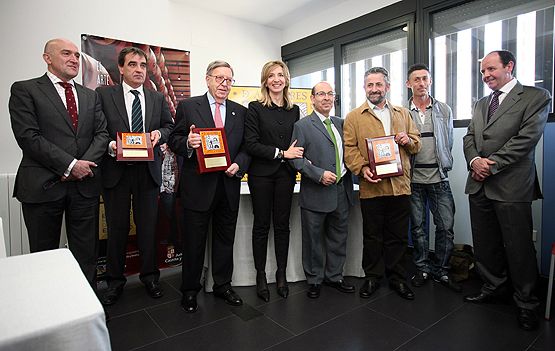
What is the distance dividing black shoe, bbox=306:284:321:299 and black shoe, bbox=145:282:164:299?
1118 millimetres

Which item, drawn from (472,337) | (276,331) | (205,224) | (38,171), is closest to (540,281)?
(472,337)

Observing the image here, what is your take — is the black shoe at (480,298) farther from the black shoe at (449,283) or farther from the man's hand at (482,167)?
the man's hand at (482,167)

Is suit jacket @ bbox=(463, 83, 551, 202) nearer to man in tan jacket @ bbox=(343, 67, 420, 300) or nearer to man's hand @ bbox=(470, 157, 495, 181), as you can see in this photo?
man's hand @ bbox=(470, 157, 495, 181)

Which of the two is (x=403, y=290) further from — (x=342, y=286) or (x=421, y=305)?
(x=342, y=286)

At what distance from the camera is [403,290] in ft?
8.00

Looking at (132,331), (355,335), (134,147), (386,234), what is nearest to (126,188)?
(134,147)

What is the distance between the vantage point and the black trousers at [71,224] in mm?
2053

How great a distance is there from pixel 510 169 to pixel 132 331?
8.29 ft

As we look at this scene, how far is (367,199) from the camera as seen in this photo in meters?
2.47

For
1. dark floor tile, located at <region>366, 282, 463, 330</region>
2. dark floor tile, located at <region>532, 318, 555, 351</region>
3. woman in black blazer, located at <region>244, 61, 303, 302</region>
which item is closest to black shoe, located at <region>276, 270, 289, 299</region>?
A: woman in black blazer, located at <region>244, 61, 303, 302</region>

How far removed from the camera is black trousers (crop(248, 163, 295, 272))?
A: 2.37 m

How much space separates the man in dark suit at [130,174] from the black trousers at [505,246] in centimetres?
231

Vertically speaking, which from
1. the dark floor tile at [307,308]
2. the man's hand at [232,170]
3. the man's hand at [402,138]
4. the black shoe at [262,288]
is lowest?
the dark floor tile at [307,308]

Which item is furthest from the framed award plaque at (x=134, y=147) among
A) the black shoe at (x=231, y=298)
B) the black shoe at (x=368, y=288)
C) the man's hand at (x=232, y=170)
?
the black shoe at (x=368, y=288)
